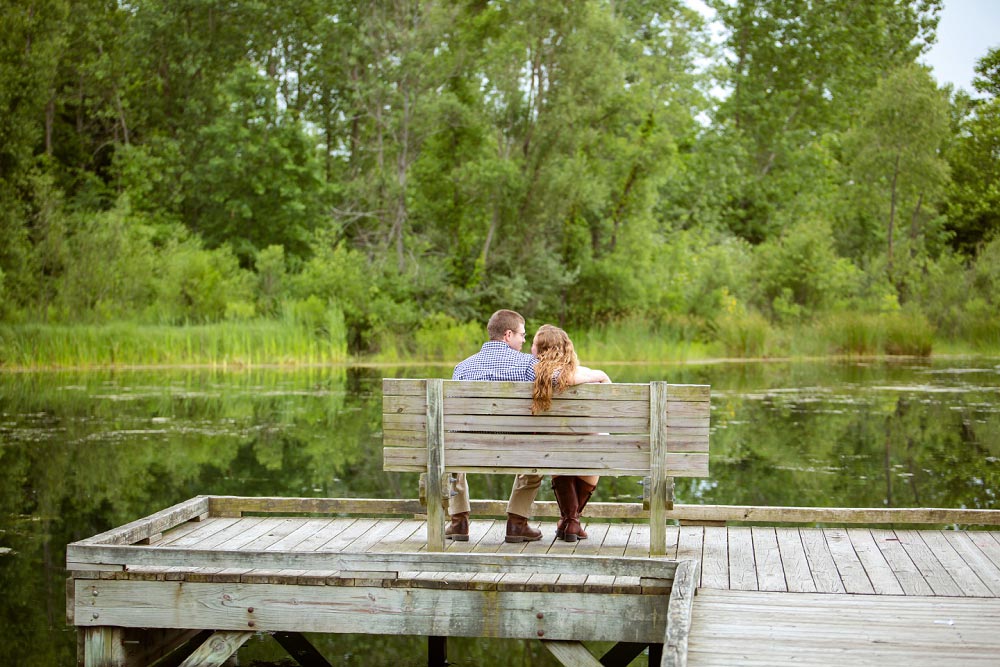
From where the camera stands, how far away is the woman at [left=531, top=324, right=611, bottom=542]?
19.3 ft

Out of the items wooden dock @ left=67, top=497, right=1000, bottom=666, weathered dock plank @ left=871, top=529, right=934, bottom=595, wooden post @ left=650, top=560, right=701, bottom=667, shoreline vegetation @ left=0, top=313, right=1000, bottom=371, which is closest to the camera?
wooden post @ left=650, top=560, right=701, bottom=667

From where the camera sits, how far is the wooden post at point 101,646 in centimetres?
557

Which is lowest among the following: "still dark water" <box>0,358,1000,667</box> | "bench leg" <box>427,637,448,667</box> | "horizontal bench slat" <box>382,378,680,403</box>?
"bench leg" <box>427,637,448,667</box>

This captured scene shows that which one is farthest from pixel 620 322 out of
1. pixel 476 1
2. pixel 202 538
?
pixel 202 538

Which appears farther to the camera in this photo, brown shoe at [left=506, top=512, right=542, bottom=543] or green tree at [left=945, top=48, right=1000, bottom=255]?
green tree at [left=945, top=48, right=1000, bottom=255]

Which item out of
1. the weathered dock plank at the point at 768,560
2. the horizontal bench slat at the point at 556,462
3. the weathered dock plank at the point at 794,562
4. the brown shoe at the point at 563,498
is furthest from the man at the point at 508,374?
the weathered dock plank at the point at 794,562

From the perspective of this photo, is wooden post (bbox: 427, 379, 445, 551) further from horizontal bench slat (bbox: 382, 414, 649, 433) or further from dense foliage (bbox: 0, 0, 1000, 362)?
dense foliage (bbox: 0, 0, 1000, 362)

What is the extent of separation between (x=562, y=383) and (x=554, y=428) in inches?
9.4

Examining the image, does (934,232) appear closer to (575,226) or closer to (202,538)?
(575,226)

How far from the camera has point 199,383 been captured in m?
21.2

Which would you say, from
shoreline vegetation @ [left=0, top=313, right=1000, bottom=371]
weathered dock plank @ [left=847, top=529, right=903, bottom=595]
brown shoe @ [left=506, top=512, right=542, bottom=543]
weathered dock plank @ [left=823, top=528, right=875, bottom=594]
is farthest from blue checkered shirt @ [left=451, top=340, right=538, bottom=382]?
shoreline vegetation @ [left=0, top=313, right=1000, bottom=371]

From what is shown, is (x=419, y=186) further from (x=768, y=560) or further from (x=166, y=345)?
(x=768, y=560)

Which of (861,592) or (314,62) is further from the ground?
(314,62)

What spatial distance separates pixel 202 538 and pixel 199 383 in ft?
49.3
